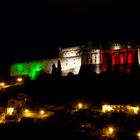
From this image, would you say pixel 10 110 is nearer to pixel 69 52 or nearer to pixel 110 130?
pixel 110 130

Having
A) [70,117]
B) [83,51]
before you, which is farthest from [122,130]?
[83,51]

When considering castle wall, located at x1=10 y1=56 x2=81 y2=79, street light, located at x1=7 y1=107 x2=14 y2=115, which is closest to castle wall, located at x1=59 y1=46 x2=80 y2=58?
castle wall, located at x1=10 y1=56 x2=81 y2=79

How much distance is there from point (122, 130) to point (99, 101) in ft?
42.3

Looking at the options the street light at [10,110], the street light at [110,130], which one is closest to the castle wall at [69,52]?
→ the street light at [10,110]

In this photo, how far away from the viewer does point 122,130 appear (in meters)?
34.0

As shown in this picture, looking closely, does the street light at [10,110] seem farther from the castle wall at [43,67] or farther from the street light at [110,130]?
the castle wall at [43,67]

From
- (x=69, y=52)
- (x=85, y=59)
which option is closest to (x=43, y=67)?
(x=69, y=52)

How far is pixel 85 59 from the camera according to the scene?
70.1 meters

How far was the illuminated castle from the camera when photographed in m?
66.4

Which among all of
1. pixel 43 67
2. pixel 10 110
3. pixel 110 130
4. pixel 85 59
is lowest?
pixel 110 130

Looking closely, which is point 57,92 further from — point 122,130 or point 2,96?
point 122,130

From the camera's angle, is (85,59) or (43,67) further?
(43,67)

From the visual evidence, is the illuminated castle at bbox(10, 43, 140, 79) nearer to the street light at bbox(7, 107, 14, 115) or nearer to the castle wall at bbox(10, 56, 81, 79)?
the castle wall at bbox(10, 56, 81, 79)

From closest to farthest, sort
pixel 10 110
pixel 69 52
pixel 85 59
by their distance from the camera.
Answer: pixel 10 110, pixel 85 59, pixel 69 52
